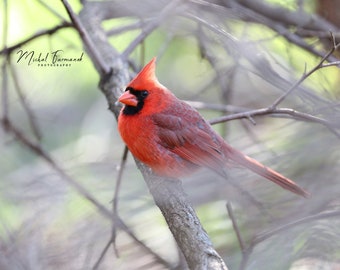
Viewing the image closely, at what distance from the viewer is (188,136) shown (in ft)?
11.1

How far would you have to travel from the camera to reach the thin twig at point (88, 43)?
2.99 metres

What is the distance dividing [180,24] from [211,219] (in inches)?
58.4

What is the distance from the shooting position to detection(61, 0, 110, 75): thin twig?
9.83 ft

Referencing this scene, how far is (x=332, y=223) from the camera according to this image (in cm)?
194

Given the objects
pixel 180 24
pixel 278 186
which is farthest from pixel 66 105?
pixel 278 186

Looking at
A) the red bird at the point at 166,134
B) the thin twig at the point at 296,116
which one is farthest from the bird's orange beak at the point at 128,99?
the thin twig at the point at 296,116

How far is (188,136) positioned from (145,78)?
0.39 m

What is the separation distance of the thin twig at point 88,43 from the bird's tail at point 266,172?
0.80 m

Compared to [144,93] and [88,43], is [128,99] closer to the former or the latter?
[144,93]

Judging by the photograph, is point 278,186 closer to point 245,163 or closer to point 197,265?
point 197,265

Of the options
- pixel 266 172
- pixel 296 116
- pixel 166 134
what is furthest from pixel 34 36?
pixel 266 172

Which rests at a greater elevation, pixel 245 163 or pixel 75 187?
pixel 75 187

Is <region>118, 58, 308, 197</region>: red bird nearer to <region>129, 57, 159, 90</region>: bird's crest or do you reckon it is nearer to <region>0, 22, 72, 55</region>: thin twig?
<region>129, 57, 159, 90</region>: bird's crest

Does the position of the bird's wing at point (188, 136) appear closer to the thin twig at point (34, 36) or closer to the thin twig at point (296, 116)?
the thin twig at point (296, 116)
